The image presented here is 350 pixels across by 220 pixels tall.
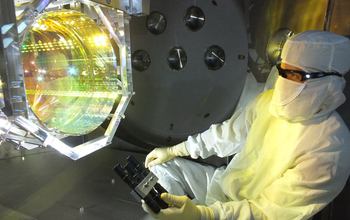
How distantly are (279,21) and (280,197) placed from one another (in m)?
1.19

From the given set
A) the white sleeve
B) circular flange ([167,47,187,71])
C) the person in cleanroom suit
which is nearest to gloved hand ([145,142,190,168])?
the white sleeve

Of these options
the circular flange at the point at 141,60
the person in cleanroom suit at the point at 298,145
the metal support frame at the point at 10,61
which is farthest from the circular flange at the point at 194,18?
the metal support frame at the point at 10,61

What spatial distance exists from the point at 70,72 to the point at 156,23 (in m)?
0.58

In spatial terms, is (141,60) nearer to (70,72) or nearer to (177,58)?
(177,58)

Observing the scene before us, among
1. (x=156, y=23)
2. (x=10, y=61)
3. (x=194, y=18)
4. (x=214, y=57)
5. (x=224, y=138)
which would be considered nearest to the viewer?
(x=10, y=61)

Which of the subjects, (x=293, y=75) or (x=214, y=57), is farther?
(x=214, y=57)

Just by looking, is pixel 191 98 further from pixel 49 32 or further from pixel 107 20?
pixel 49 32

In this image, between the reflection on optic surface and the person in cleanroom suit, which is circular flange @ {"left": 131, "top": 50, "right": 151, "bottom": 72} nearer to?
the reflection on optic surface

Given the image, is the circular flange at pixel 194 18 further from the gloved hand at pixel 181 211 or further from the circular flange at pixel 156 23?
the gloved hand at pixel 181 211

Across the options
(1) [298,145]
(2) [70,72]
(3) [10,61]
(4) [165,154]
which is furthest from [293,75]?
(2) [70,72]

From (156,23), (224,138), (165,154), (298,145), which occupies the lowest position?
(165,154)

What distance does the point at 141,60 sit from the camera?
1488 mm

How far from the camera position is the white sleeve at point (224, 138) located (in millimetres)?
1300

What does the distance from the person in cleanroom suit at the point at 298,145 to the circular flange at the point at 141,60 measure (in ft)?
2.42
